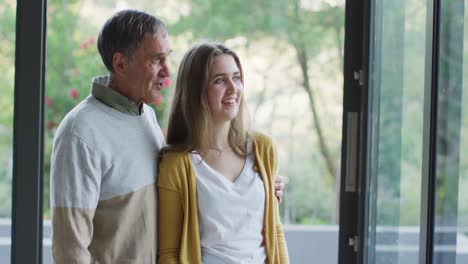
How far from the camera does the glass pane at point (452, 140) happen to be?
1.84 m

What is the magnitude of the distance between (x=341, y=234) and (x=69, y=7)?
11.2 ft

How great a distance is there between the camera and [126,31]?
5.56 feet

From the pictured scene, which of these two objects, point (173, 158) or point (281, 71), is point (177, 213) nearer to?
point (173, 158)

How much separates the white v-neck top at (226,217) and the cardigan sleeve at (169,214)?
0.19 feet

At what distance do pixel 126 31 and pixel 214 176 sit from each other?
1.48ft

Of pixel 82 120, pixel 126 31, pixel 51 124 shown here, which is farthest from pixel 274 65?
pixel 82 120

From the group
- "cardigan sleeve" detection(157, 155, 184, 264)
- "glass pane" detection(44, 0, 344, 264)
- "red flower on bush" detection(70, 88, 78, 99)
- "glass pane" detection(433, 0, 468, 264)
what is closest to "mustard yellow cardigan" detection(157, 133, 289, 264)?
"cardigan sleeve" detection(157, 155, 184, 264)

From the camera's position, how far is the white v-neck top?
179cm

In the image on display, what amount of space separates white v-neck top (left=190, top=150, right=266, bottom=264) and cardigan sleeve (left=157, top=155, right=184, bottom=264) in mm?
59

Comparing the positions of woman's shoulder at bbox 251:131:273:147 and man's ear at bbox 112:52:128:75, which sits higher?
man's ear at bbox 112:52:128:75

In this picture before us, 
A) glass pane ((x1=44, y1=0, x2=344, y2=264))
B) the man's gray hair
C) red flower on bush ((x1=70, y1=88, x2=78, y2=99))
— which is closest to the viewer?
the man's gray hair

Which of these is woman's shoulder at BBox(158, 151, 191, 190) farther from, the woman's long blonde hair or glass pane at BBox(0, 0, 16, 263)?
glass pane at BBox(0, 0, 16, 263)

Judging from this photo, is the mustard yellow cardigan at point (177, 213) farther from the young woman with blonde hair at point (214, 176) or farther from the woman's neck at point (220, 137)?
the woman's neck at point (220, 137)

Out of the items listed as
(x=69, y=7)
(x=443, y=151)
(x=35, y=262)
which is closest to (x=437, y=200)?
(x=443, y=151)
